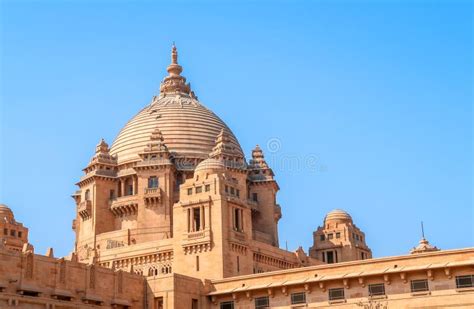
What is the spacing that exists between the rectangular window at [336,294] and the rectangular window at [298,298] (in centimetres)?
205

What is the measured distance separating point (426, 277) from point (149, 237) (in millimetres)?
39995

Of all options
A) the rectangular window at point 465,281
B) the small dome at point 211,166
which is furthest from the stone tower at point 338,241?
the rectangular window at point 465,281

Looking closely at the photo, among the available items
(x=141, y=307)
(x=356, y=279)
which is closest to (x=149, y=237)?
(x=141, y=307)

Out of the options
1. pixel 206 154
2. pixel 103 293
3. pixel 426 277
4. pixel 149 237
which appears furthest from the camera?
pixel 206 154

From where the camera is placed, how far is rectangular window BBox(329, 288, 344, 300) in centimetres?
5444

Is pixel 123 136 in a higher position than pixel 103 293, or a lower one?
higher

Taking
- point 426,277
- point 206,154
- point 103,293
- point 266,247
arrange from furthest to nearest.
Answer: point 206,154
point 266,247
point 103,293
point 426,277

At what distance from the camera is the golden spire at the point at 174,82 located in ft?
343

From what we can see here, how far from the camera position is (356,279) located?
53875 millimetres

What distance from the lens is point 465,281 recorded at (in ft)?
166

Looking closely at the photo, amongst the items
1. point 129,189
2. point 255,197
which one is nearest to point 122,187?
point 129,189

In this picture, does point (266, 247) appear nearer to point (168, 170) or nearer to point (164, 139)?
point (168, 170)

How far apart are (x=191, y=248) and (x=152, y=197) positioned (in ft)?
54.0

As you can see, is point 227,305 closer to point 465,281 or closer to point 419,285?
point 419,285
